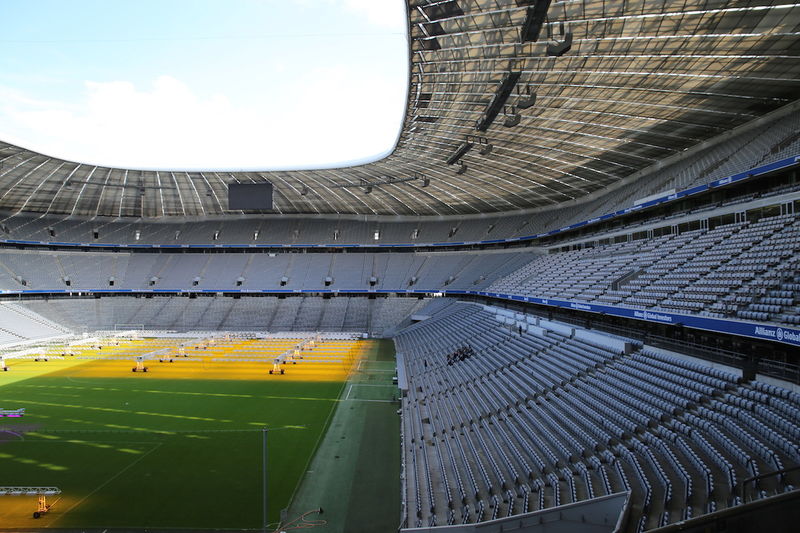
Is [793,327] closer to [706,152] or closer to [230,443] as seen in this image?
[230,443]

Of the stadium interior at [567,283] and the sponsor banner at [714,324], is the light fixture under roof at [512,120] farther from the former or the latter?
the sponsor banner at [714,324]

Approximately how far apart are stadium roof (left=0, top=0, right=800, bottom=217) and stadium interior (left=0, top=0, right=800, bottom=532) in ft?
0.41

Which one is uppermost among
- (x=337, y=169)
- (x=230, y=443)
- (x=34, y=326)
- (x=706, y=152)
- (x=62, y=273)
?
(x=337, y=169)

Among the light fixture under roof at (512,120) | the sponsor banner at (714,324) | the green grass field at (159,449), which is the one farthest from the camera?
the light fixture under roof at (512,120)

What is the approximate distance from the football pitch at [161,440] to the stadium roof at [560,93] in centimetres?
1439

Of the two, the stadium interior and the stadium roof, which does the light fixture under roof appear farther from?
the stadium interior

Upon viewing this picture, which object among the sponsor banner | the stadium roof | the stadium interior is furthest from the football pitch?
the stadium roof

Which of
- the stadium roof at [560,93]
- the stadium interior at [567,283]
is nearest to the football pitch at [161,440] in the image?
the stadium interior at [567,283]

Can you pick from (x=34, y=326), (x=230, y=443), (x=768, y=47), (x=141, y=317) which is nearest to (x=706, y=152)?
(x=768, y=47)

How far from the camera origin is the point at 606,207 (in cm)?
3177

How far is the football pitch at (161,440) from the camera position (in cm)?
1216

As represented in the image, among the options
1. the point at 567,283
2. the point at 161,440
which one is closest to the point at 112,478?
the point at 161,440

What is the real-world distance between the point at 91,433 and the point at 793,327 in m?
21.6

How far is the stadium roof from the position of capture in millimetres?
14188
